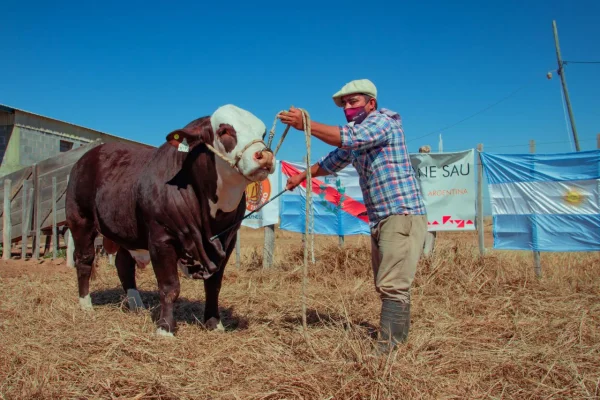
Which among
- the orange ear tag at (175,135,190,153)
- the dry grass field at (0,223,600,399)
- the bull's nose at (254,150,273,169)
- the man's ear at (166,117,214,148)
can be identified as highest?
the man's ear at (166,117,214,148)

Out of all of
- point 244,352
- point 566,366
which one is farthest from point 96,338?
point 566,366

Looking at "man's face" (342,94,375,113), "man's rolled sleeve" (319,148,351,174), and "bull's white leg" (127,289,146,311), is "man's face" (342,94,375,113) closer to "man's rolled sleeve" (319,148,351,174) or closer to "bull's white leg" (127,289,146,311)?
"man's rolled sleeve" (319,148,351,174)

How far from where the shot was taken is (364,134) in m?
3.01

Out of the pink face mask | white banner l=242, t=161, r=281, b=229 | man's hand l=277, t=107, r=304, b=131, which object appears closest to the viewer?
man's hand l=277, t=107, r=304, b=131

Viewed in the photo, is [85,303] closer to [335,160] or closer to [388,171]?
[335,160]

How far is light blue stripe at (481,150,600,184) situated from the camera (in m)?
6.23

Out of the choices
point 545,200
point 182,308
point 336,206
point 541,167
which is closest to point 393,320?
point 182,308

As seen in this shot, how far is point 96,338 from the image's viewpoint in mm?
3361

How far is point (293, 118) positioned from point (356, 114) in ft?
1.74

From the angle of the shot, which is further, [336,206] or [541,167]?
[336,206]

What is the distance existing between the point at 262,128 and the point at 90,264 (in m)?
2.94

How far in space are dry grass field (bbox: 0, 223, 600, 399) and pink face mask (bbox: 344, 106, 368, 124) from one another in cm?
140

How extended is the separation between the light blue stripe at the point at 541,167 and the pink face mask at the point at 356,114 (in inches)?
170

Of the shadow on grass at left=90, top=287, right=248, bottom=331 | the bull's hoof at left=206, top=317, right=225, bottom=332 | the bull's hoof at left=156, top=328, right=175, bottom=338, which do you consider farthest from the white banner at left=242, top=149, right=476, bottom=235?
the bull's hoof at left=156, top=328, right=175, bottom=338
